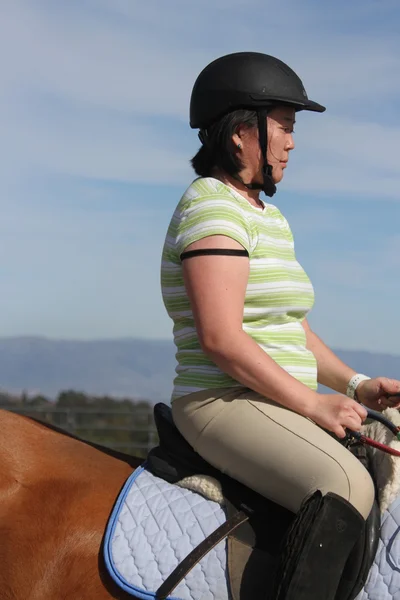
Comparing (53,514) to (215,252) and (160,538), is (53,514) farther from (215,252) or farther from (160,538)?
(215,252)

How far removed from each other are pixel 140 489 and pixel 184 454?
21cm

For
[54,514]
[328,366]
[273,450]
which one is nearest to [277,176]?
[328,366]

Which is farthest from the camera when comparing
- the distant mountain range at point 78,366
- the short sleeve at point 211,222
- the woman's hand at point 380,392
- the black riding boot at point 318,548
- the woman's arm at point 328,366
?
the distant mountain range at point 78,366

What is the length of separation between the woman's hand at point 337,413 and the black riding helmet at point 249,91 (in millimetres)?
881

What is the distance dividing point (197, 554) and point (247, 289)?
Answer: 945mm

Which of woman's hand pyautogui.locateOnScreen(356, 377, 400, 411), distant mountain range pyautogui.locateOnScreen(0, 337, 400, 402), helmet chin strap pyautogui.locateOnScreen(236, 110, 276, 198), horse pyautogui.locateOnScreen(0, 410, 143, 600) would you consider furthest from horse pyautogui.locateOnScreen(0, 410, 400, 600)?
distant mountain range pyautogui.locateOnScreen(0, 337, 400, 402)

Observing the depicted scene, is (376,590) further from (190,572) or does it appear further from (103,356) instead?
(103,356)

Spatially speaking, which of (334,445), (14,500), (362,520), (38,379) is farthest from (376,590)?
(38,379)

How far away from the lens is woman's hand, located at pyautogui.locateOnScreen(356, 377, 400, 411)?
3.69m

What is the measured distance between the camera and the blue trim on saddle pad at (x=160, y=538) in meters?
3.12

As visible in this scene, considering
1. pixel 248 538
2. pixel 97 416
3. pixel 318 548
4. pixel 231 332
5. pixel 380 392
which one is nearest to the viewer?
pixel 318 548

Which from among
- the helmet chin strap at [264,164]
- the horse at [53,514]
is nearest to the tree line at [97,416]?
the horse at [53,514]

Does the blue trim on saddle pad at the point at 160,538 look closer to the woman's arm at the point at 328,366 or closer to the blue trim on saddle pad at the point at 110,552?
the blue trim on saddle pad at the point at 110,552

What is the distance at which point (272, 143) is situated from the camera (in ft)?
11.4
